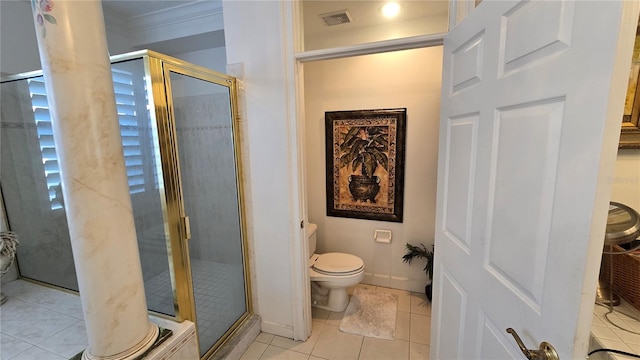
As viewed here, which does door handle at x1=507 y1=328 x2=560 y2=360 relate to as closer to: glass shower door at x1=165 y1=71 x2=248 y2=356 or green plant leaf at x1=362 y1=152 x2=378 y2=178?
glass shower door at x1=165 y1=71 x2=248 y2=356

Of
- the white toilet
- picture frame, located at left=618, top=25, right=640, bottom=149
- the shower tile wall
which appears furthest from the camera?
the white toilet

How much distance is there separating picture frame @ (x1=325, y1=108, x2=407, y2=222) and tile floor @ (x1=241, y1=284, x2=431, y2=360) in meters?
0.92

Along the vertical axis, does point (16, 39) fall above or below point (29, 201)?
above

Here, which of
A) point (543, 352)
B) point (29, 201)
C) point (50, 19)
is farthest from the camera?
point (29, 201)

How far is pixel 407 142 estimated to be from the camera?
7.73 ft

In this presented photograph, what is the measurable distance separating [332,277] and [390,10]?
6.73ft

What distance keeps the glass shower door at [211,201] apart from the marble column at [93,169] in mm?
506

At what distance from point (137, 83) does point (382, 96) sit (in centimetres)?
183

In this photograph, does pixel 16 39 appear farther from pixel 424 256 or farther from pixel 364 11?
pixel 424 256

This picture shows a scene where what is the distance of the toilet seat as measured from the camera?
2176 mm

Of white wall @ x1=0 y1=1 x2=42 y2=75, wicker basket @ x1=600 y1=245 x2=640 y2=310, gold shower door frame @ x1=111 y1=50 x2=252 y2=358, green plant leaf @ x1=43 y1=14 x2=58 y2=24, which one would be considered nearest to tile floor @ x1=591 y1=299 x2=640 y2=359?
wicker basket @ x1=600 y1=245 x2=640 y2=310

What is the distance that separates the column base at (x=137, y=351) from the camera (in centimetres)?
99

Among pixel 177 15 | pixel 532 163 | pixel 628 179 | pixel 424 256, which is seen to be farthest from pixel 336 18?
pixel 424 256

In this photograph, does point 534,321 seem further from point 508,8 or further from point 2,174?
point 2,174
